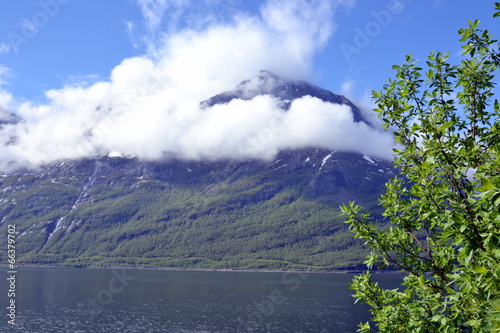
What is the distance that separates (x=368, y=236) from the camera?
11133 millimetres

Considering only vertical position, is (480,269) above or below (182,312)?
above

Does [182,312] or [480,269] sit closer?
[480,269]

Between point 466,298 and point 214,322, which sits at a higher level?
point 466,298

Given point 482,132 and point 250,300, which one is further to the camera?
point 250,300

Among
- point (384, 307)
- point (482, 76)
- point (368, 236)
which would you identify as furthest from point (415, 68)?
point (384, 307)

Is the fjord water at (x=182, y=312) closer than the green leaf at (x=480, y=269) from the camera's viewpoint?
No

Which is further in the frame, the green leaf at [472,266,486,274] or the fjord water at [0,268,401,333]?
the fjord water at [0,268,401,333]

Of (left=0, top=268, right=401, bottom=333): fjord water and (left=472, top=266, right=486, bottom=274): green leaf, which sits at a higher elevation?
(left=472, top=266, right=486, bottom=274): green leaf

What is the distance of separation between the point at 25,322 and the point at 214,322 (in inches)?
2240

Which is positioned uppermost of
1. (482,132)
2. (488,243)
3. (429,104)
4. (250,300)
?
(429,104)

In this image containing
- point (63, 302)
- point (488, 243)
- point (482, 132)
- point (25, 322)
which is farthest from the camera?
point (63, 302)

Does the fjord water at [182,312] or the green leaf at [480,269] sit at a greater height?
the green leaf at [480,269]

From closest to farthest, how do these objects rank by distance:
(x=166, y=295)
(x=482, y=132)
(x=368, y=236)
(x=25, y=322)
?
1. (x=482, y=132)
2. (x=368, y=236)
3. (x=25, y=322)
4. (x=166, y=295)

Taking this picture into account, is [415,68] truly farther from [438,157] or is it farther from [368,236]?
[368,236]
